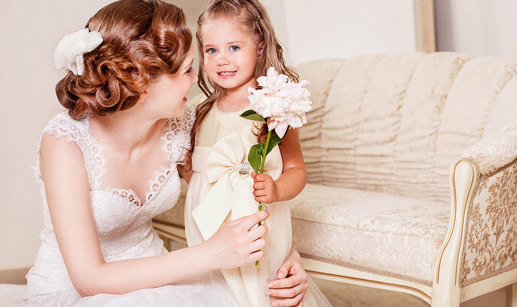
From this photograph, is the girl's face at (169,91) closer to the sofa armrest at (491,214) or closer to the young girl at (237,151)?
the young girl at (237,151)

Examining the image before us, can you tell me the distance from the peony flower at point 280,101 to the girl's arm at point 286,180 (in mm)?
165

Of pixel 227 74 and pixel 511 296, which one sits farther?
pixel 511 296

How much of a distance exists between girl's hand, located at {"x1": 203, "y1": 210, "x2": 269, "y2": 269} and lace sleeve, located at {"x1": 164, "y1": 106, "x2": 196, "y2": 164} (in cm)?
51

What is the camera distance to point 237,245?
1576mm

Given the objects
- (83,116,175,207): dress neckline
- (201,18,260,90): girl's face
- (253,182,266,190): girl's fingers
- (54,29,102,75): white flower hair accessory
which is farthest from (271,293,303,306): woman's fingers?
(54,29,102,75): white flower hair accessory

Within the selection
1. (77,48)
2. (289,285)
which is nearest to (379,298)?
(289,285)

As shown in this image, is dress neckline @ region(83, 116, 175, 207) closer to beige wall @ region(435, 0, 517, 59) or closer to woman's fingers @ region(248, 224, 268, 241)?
woman's fingers @ region(248, 224, 268, 241)

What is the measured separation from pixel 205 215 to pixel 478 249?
111cm

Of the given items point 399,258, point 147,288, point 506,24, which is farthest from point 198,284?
point 506,24

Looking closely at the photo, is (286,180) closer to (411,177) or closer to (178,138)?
(178,138)

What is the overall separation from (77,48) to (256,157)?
544 mm

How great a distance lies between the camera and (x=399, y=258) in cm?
247

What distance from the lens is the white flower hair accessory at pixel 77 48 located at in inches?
62.8

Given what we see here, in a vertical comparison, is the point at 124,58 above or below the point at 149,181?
above
